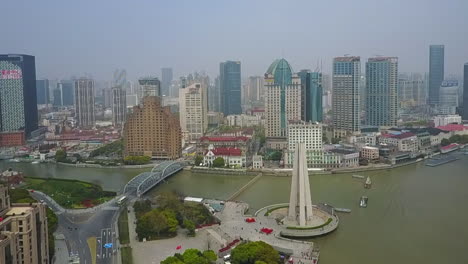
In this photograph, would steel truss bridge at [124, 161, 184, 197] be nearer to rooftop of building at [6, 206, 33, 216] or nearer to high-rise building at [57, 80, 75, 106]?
rooftop of building at [6, 206, 33, 216]

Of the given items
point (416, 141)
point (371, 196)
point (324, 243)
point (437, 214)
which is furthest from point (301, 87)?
point (324, 243)

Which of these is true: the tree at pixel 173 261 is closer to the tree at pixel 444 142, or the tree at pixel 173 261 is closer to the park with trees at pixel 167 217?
the park with trees at pixel 167 217

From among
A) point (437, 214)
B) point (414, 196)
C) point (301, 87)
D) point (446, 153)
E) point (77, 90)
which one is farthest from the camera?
point (77, 90)

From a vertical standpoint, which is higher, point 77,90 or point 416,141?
point 77,90

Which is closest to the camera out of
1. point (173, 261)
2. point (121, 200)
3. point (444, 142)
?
point (173, 261)

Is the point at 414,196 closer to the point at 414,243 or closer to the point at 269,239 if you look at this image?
the point at 414,243

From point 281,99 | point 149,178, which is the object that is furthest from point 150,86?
point 149,178

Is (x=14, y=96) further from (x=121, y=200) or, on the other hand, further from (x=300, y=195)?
(x=300, y=195)
